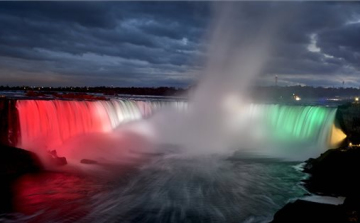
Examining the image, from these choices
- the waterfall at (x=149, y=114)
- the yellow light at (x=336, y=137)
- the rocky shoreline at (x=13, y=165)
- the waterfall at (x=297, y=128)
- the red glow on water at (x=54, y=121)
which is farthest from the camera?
Result: the waterfall at (x=297, y=128)

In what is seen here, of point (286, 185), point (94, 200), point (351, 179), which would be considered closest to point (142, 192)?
point (94, 200)

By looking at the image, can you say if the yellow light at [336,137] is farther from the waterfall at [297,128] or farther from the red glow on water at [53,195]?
the red glow on water at [53,195]

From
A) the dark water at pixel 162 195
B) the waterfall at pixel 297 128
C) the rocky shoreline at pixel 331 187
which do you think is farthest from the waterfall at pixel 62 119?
the rocky shoreline at pixel 331 187

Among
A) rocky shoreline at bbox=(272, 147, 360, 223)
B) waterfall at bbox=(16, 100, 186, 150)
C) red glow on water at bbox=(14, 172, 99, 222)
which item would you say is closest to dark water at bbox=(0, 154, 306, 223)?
red glow on water at bbox=(14, 172, 99, 222)

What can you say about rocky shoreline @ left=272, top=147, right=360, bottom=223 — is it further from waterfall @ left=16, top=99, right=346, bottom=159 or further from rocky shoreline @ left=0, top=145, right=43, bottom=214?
rocky shoreline @ left=0, top=145, right=43, bottom=214

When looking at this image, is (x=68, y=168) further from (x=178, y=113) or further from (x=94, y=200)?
(x=178, y=113)

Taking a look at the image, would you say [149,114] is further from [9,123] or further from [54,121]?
[9,123]
